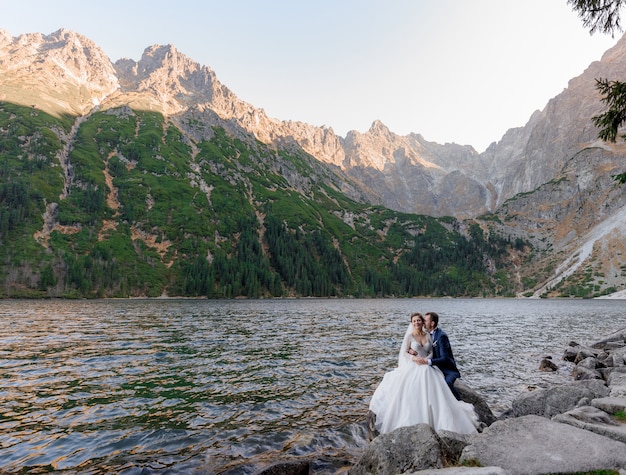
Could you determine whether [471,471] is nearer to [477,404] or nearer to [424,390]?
[424,390]

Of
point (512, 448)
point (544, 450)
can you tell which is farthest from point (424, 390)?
point (544, 450)

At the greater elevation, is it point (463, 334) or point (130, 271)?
point (130, 271)

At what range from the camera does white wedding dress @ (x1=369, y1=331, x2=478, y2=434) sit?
1367 centimetres

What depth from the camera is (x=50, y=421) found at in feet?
53.3

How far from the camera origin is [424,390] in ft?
45.8

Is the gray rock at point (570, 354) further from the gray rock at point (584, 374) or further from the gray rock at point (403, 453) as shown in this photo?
A: the gray rock at point (403, 453)

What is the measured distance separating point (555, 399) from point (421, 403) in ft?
27.0

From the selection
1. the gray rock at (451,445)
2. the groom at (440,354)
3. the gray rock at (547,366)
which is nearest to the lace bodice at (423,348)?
the groom at (440,354)

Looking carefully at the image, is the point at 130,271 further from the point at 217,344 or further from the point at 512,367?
the point at 512,367

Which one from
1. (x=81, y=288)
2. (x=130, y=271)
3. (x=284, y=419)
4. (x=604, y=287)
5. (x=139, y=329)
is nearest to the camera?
(x=284, y=419)

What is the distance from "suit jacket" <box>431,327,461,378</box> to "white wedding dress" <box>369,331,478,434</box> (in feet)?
0.82

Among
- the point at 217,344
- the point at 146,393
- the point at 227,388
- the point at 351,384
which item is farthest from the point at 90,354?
the point at 351,384

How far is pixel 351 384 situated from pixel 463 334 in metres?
34.5

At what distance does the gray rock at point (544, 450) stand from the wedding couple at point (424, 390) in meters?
2.52
